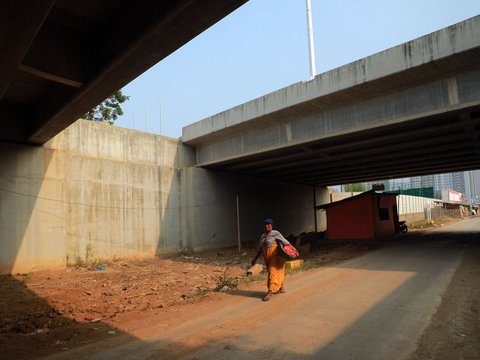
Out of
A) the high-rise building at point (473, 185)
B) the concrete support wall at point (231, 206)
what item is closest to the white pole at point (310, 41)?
the concrete support wall at point (231, 206)

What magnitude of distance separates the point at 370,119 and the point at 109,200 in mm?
11270

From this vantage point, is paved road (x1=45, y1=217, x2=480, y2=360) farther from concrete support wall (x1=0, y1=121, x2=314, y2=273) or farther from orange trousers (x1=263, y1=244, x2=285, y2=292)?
concrete support wall (x1=0, y1=121, x2=314, y2=273)

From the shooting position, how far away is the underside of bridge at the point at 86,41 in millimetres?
5449

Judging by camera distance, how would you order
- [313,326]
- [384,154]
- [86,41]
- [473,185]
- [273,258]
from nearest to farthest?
[313,326], [86,41], [273,258], [384,154], [473,185]

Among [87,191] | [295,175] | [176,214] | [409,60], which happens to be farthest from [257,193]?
[409,60]

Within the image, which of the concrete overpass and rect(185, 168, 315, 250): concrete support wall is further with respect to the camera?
rect(185, 168, 315, 250): concrete support wall

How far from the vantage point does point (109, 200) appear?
16.6 metres

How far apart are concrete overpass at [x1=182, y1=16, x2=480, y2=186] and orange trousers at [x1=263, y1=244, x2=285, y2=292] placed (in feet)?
24.1

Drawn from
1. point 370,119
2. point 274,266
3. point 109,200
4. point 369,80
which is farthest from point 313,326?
point 109,200

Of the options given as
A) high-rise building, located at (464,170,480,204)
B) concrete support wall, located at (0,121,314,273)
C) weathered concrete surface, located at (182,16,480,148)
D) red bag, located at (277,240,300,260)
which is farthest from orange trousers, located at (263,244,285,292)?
high-rise building, located at (464,170,480,204)

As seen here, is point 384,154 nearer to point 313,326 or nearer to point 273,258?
point 273,258

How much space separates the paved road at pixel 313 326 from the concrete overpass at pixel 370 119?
5854 millimetres

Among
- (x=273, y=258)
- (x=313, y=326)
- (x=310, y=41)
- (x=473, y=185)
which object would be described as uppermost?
(x=310, y=41)

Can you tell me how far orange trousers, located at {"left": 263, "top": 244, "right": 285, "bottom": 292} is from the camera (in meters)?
8.45
